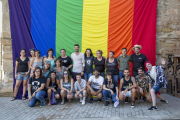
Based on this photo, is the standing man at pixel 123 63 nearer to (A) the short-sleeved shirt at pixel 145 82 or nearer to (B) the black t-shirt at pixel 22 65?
(A) the short-sleeved shirt at pixel 145 82

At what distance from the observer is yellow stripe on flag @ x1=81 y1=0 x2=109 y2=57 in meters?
5.44

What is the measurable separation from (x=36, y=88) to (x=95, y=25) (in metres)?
2.97

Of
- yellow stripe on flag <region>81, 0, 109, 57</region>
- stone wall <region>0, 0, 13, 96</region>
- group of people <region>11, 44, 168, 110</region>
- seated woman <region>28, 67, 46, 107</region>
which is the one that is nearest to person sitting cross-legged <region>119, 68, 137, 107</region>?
group of people <region>11, 44, 168, 110</region>

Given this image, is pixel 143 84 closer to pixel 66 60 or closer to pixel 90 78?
pixel 90 78

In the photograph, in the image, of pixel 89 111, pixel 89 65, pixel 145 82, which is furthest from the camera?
pixel 89 65

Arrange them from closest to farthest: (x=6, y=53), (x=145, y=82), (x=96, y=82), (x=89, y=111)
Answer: (x=89, y=111) → (x=145, y=82) → (x=96, y=82) → (x=6, y=53)

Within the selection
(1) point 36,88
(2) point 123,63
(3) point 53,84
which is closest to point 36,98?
(1) point 36,88

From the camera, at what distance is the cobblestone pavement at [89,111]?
11.3 ft

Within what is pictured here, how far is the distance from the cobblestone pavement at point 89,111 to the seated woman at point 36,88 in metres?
0.21

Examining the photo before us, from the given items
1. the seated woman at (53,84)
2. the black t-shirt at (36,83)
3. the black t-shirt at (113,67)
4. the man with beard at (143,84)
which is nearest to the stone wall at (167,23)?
the man with beard at (143,84)

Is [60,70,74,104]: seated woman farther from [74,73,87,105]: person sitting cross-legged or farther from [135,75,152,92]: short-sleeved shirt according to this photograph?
[135,75,152,92]: short-sleeved shirt

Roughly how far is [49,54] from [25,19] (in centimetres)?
182

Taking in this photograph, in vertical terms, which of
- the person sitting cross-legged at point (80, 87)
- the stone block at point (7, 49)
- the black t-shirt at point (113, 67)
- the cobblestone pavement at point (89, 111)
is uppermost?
the stone block at point (7, 49)

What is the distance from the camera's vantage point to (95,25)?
5488mm
